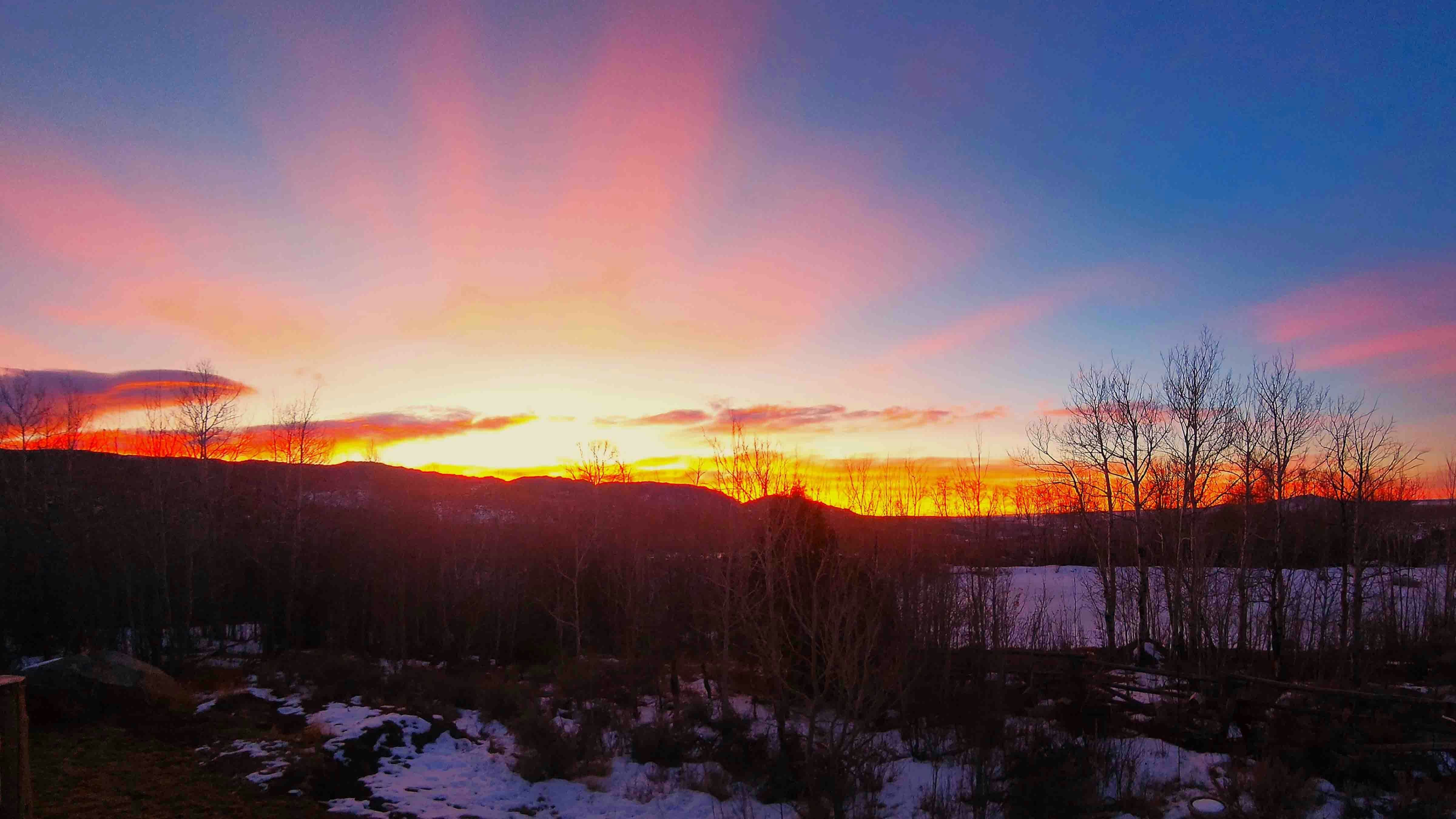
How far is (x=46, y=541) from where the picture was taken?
73.0 feet

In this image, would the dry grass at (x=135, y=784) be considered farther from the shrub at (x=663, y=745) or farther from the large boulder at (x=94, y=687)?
the shrub at (x=663, y=745)

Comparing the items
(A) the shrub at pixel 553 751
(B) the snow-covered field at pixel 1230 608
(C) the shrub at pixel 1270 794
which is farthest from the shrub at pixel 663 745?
(C) the shrub at pixel 1270 794

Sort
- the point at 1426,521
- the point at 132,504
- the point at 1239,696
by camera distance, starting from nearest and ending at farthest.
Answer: the point at 1239,696 → the point at 132,504 → the point at 1426,521

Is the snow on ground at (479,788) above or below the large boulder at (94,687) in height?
below

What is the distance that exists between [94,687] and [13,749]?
A: 9.64m

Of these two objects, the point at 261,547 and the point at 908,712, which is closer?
the point at 908,712

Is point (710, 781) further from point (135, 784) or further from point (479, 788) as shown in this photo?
point (135, 784)

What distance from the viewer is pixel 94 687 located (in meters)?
13.9

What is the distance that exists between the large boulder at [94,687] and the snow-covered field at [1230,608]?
→ 16456 millimetres

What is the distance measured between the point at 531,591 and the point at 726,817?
1781 centimetres

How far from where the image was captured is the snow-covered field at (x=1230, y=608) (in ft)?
62.0

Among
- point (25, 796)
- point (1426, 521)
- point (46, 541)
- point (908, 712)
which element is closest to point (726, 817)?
point (908, 712)

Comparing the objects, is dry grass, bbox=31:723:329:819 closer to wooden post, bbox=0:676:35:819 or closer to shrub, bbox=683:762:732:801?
wooden post, bbox=0:676:35:819

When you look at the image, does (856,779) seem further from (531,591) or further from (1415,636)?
(1415,636)
